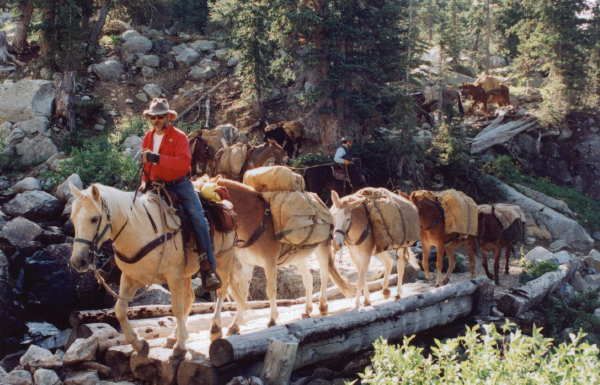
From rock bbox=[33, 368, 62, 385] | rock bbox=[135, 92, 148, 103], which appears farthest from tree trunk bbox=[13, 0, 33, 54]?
rock bbox=[33, 368, 62, 385]

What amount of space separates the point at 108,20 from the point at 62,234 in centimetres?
2280

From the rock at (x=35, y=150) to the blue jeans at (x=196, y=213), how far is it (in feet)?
50.4

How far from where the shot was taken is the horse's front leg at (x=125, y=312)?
7859mm

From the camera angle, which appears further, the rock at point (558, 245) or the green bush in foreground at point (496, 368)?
the rock at point (558, 245)

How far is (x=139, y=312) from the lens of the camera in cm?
1073

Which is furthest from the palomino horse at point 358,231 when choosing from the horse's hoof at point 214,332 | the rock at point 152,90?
the rock at point 152,90

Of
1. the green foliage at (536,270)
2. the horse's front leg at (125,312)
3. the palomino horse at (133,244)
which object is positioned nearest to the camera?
the palomino horse at (133,244)

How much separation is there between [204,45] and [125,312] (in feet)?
93.2

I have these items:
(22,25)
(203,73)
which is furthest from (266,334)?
(22,25)

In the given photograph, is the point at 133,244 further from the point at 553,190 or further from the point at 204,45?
the point at 204,45

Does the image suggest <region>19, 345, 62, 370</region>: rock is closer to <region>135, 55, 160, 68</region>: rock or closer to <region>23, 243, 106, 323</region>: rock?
<region>23, 243, 106, 323</region>: rock

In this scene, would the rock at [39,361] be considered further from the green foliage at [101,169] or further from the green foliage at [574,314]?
the green foliage at [101,169]

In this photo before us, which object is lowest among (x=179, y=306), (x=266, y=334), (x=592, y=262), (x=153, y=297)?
(x=592, y=262)

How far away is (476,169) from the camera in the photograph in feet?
79.5
